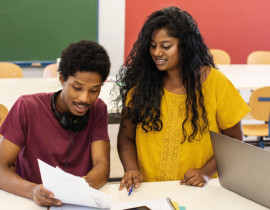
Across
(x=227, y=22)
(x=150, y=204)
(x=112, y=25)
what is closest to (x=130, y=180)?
(x=150, y=204)

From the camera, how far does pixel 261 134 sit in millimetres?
3148

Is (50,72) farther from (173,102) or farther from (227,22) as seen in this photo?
(227,22)

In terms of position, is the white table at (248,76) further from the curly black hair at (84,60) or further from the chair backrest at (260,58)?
the curly black hair at (84,60)

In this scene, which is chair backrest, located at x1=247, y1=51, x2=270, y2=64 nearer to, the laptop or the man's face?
the laptop

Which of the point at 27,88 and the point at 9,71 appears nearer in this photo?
the point at 27,88

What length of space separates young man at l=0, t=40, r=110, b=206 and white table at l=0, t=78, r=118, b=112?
3.49 feet

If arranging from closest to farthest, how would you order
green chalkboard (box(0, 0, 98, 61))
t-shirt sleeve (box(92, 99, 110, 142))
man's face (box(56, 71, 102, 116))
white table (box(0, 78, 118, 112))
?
man's face (box(56, 71, 102, 116)) → t-shirt sleeve (box(92, 99, 110, 142)) → white table (box(0, 78, 118, 112)) → green chalkboard (box(0, 0, 98, 61))

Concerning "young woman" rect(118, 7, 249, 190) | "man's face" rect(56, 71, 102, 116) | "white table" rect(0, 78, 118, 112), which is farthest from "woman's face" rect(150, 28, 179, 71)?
"white table" rect(0, 78, 118, 112)

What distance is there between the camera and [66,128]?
149 cm

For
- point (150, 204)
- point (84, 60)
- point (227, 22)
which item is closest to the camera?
point (150, 204)

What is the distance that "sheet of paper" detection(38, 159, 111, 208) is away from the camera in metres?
1.11

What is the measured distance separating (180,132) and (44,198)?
69 cm

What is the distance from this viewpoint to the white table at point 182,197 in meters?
1.26

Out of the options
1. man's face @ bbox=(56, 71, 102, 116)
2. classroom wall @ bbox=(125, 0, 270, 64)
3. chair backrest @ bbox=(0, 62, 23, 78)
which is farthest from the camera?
classroom wall @ bbox=(125, 0, 270, 64)
